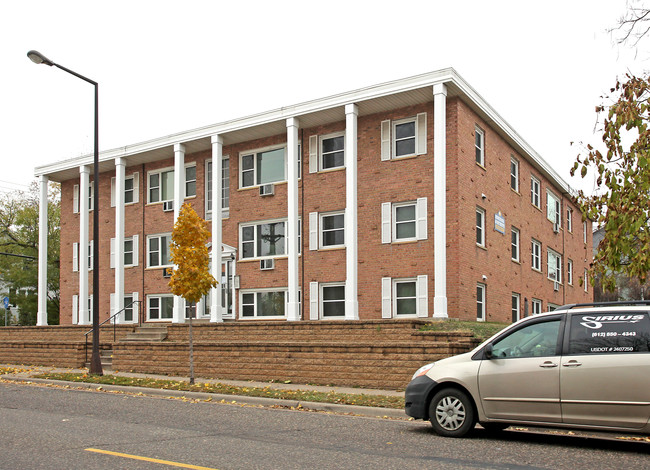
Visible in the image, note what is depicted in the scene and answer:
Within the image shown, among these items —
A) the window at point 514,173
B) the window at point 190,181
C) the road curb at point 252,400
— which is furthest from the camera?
the window at point 190,181

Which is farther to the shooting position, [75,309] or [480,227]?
[75,309]

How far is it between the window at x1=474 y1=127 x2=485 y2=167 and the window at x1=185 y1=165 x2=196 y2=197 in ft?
39.0

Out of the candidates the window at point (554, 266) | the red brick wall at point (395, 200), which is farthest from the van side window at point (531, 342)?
the window at point (554, 266)

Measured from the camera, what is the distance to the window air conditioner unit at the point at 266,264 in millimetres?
27047

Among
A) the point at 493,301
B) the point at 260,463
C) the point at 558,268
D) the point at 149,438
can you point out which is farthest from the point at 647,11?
the point at 558,268

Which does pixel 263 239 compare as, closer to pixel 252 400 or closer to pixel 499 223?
pixel 499 223

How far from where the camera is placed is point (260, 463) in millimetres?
7535

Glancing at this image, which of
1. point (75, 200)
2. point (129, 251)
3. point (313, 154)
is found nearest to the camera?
point (313, 154)

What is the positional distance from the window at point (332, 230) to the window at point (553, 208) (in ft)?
41.0

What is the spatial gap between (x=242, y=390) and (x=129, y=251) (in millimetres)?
18273

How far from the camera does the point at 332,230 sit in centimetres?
2569

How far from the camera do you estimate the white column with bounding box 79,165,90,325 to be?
30.9 meters

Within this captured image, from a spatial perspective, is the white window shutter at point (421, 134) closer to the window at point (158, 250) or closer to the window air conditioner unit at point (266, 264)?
the window air conditioner unit at point (266, 264)

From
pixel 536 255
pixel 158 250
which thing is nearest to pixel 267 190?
pixel 158 250
